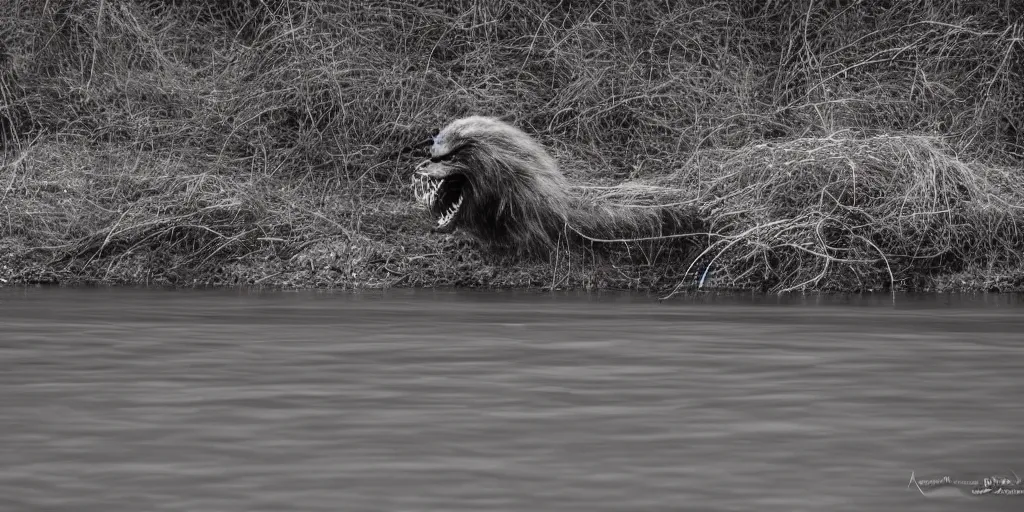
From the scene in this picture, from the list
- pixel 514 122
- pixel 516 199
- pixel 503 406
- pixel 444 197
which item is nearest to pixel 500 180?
pixel 516 199

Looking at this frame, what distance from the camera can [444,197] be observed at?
11.7 metres

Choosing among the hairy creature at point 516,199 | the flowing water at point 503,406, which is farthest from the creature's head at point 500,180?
the flowing water at point 503,406

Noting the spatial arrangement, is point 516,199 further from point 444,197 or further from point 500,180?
point 444,197

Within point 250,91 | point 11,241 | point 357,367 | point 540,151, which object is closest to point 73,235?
point 11,241

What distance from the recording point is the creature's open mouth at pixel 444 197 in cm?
1160

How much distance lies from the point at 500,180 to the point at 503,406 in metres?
5.17

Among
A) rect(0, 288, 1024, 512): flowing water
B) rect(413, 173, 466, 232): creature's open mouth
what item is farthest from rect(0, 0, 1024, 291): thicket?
rect(0, 288, 1024, 512): flowing water

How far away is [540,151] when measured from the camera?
11523 millimetres

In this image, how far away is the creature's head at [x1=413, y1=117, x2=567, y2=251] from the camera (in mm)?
11297

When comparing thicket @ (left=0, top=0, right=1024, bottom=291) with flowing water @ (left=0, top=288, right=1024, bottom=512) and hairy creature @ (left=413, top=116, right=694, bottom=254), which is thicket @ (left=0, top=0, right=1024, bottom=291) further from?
flowing water @ (left=0, top=288, right=1024, bottom=512)

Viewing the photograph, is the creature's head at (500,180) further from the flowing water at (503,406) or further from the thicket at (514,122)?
the flowing water at (503,406)

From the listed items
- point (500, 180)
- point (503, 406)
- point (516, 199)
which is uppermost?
point (500, 180)

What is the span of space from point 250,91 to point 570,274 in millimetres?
4149

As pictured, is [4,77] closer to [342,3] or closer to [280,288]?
[342,3]
